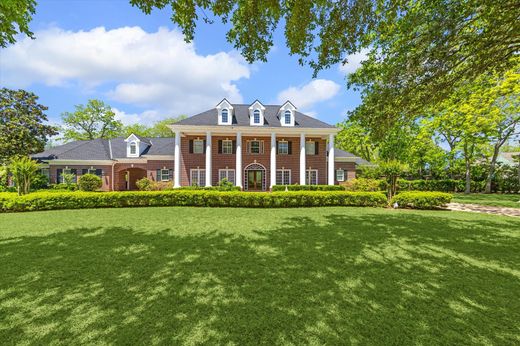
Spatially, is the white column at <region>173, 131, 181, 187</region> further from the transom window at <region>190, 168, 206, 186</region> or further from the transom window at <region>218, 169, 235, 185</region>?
the transom window at <region>218, 169, 235, 185</region>

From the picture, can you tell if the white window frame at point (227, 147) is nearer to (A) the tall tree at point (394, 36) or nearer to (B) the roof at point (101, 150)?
(B) the roof at point (101, 150)

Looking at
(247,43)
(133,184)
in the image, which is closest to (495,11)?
(247,43)

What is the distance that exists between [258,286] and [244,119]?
20.7 metres

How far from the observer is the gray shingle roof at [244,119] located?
22172 millimetres

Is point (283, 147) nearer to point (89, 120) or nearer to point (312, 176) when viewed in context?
point (312, 176)

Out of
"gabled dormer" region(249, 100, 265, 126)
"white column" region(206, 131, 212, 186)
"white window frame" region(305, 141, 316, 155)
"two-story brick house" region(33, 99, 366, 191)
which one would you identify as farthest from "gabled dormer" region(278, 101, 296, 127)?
"white column" region(206, 131, 212, 186)

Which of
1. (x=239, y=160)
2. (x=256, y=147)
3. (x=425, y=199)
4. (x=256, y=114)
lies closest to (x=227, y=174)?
(x=239, y=160)

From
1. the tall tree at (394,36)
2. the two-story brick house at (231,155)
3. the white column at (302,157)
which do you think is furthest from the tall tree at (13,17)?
the white column at (302,157)

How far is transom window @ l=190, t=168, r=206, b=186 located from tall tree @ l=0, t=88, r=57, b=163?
19238mm

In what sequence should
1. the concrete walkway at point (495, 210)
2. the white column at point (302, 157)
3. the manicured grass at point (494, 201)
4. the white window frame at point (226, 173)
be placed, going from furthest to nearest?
the white window frame at point (226, 173) → the white column at point (302, 157) → the manicured grass at point (494, 201) → the concrete walkway at point (495, 210)

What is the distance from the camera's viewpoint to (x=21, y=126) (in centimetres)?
2512

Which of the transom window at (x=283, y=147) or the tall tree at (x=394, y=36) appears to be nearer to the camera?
the tall tree at (x=394, y=36)

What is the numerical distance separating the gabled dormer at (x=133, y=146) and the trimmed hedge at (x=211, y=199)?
538 inches

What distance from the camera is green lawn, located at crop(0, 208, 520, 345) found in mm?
3027
